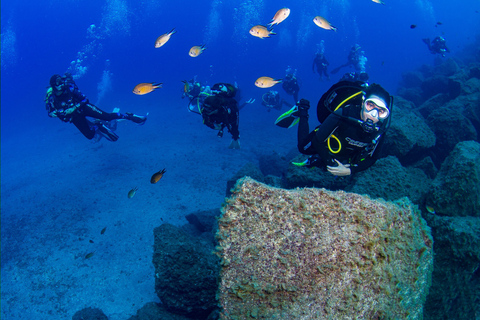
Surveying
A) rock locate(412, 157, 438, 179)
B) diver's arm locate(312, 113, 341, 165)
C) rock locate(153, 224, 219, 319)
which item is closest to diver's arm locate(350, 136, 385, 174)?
diver's arm locate(312, 113, 341, 165)

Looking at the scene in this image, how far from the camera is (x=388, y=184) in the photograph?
361cm

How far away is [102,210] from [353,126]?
26.8 ft

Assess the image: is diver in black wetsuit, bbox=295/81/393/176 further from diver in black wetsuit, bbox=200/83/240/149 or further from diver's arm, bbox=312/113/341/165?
diver in black wetsuit, bbox=200/83/240/149

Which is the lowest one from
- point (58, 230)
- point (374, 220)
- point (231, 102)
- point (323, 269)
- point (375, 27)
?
point (375, 27)

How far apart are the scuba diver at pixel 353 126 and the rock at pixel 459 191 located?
3.94 ft

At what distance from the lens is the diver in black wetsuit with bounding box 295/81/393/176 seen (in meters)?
2.51

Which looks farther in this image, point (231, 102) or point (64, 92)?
point (64, 92)

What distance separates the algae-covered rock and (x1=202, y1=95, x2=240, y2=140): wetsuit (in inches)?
128

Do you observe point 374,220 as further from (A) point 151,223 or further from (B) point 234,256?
(A) point 151,223

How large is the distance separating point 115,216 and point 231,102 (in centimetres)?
554

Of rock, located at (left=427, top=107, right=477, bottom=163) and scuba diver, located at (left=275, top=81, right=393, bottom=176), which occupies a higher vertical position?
scuba diver, located at (left=275, top=81, right=393, bottom=176)

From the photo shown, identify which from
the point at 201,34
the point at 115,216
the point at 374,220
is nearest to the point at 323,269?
the point at 374,220

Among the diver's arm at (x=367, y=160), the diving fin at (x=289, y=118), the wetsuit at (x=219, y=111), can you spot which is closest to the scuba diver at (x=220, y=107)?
the wetsuit at (x=219, y=111)

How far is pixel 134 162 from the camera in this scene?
1084cm
